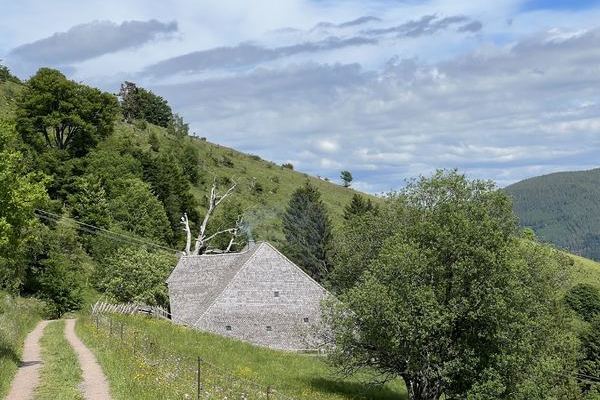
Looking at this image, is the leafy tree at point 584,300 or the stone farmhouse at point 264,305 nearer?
the stone farmhouse at point 264,305

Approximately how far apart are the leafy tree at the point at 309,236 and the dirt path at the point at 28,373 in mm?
56629

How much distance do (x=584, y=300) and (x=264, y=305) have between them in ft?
211

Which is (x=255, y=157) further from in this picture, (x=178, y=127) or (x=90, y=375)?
(x=90, y=375)

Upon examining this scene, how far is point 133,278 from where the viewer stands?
65.1 metres

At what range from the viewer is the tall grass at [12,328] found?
78.8ft

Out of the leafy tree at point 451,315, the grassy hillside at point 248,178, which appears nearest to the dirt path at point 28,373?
the leafy tree at point 451,315

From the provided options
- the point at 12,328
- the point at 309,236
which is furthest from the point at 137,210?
the point at 12,328

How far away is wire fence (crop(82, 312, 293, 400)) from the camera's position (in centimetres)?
2069

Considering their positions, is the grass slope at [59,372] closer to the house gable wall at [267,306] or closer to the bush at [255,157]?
the house gable wall at [267,306]

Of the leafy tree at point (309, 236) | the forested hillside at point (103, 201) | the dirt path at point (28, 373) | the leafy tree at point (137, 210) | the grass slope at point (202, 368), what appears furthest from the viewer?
the leafy tree at point (309, 236)

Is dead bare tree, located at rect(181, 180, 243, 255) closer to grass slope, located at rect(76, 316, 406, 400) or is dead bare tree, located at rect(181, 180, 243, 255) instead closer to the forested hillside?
the forested hillside

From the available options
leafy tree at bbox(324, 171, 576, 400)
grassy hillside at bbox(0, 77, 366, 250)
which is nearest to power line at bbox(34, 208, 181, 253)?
grassy hillside at bbox(0, 77, 366, 250)

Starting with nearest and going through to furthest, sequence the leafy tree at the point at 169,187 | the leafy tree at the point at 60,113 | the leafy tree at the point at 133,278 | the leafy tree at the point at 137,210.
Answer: the leafy tree at the point at 133,278
the leafy tree at the point at 60,113
the leafy tree at the point at 137,210
the leafy tree at the point at 169,187

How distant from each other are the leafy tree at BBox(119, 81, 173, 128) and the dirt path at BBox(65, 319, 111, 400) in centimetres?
10536
